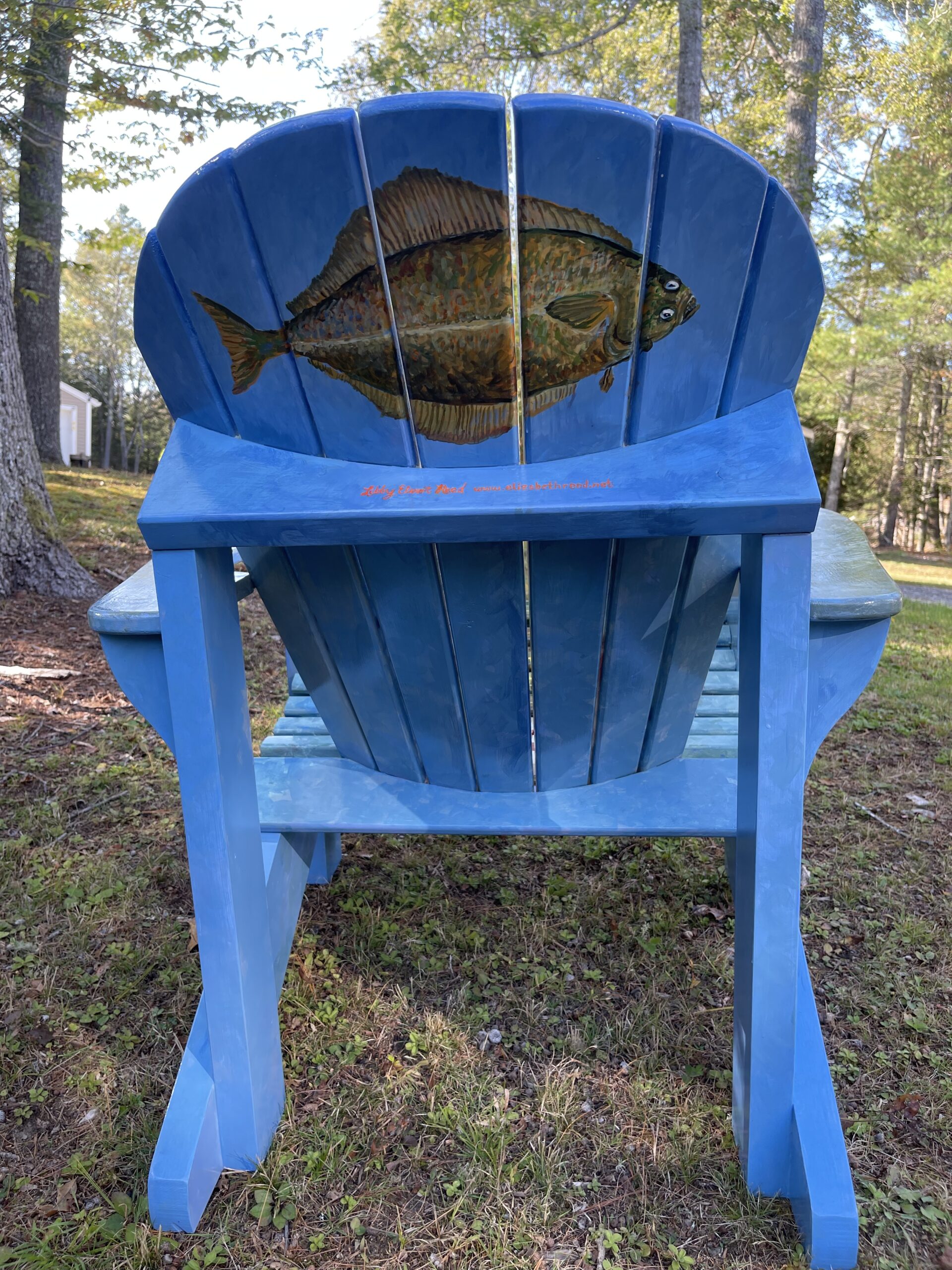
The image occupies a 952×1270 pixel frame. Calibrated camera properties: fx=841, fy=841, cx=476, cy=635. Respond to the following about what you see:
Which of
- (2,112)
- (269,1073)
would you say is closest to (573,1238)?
(269,1073)

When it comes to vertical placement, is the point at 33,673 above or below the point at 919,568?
above

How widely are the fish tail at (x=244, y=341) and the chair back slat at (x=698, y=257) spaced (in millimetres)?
486

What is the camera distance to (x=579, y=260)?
1.02 metres

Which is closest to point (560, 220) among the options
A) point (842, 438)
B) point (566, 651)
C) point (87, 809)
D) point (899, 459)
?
point (566, 651)

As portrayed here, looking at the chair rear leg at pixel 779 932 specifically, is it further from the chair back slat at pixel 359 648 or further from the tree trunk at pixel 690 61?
the tree trunk at pixel 690 61

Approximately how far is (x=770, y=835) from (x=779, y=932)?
0.54ft

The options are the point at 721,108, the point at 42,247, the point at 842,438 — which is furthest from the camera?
the point at 842,438

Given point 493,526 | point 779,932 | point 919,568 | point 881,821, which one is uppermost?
point 493,526

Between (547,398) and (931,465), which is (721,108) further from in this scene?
(931,465)

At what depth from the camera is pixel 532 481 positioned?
1.16m

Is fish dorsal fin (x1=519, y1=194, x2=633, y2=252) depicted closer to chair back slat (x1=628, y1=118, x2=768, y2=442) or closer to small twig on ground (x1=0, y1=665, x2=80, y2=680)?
chair back slat (x1=628, y1=118, x2=768, y2=442)

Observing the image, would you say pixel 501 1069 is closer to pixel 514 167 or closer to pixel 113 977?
pixel 113 977

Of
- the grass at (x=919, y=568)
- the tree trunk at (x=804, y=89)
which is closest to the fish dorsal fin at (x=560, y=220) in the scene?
the tree trunk at (x=804, y=89)

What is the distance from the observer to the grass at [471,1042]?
4.46 feet
